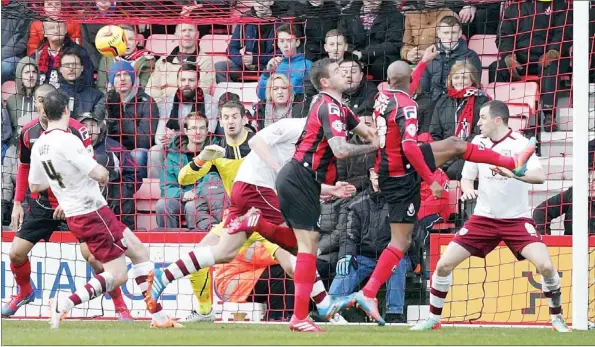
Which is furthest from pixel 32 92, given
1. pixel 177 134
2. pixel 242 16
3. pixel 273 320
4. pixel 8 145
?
pixel 273 320

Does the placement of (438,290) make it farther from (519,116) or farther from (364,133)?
(519,116)

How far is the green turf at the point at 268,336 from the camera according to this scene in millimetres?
9055

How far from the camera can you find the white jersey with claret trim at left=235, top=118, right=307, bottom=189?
10.7 metres

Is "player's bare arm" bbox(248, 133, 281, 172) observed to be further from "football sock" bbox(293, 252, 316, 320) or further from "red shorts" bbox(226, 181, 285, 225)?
"football sock" bbox(293, 252, 316, 320)

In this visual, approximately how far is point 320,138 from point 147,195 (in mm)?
4544

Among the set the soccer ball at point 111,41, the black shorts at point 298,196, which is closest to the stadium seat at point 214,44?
the soccer ball at point 111,41

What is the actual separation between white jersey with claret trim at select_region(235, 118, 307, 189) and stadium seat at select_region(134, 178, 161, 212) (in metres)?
3.13

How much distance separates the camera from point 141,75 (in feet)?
47.4

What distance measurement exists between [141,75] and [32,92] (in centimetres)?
127

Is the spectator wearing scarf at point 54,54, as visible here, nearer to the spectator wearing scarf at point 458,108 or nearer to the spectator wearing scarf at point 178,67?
the spectator wearing scarf at point 178,67

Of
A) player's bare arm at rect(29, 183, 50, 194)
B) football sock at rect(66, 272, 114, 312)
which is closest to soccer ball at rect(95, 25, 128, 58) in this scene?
player's bare arm at rect(29, 183, 50, 194)

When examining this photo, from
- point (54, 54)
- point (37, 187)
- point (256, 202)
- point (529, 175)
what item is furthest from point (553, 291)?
point (54, 54)

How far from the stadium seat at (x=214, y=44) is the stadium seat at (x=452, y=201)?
3.42 meters

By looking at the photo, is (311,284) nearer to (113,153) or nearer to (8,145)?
(113,153)
